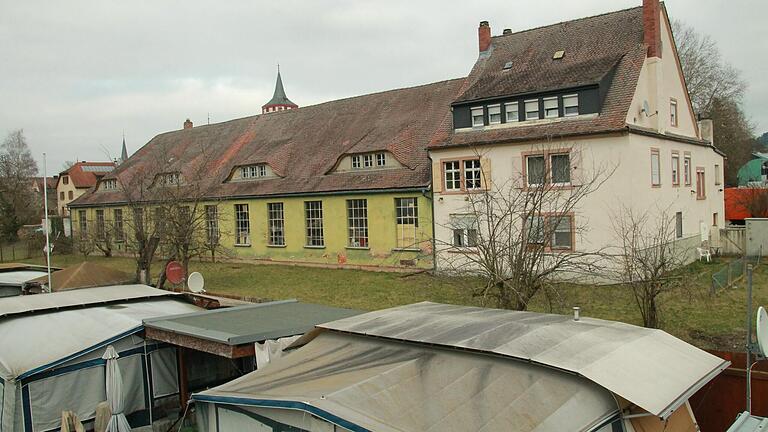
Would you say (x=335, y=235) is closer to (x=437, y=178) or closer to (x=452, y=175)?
(x=437, y=178)

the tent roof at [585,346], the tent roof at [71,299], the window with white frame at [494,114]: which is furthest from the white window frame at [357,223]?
the tent roof at [585,346]

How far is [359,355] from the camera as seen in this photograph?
26.3 feet

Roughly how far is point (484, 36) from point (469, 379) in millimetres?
25011

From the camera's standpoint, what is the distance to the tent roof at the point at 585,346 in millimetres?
6316

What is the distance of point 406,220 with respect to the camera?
27859 millimetres

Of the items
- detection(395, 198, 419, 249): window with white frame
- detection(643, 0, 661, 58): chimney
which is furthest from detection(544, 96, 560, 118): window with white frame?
detection(395, 198, 419, 249): window with white frame

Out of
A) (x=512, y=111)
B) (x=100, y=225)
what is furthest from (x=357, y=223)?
(x=100, y=225)

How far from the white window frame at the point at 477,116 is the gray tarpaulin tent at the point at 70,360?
15.9 m

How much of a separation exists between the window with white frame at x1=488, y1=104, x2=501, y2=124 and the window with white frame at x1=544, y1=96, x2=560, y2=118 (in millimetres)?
2039

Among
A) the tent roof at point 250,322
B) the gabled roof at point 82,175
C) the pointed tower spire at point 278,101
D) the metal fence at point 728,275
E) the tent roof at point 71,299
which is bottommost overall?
the metal fence at point 728,275

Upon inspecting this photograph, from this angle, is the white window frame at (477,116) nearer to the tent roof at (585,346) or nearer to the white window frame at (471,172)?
the white window frame at (471,172)

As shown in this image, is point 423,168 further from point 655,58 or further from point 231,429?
point 231,429

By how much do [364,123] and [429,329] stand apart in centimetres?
2624

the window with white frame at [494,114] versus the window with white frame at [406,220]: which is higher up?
the window with white frame at [494,114]
